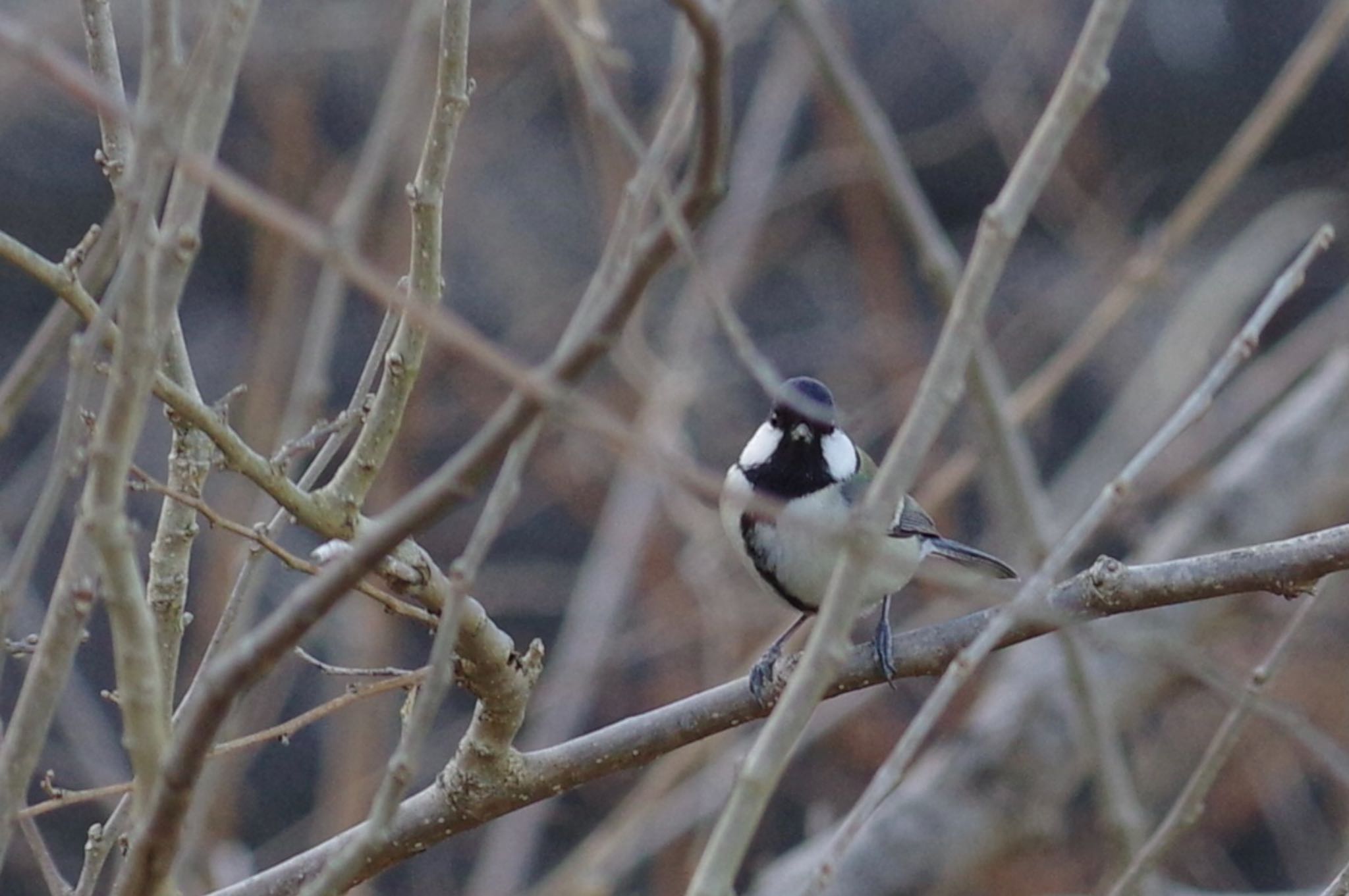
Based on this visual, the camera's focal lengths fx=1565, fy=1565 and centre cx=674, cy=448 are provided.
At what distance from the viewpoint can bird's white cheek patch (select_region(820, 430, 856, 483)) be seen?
100 inches

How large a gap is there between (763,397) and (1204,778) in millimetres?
3568

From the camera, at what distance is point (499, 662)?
1588 mm

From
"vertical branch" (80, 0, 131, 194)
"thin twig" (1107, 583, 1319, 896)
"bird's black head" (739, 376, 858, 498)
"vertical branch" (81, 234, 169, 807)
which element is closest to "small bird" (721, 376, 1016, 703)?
"bird's black head" (739, 376, 858, 498)

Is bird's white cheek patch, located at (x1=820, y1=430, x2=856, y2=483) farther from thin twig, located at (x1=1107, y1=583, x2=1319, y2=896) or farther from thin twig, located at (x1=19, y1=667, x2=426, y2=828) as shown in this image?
thin twig, located at (x1=19, y1=667, x2=426, y2=828)

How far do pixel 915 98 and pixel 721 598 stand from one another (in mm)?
1873

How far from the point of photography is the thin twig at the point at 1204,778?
4.43 ft

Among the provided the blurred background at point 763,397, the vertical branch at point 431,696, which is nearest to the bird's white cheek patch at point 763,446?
the blurred background at point 763,397

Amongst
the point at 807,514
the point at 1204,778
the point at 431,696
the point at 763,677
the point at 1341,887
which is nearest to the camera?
the point at 431,696

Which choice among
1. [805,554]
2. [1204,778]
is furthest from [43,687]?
[805,554]

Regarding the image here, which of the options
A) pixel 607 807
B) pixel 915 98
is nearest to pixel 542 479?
pixel 607 807

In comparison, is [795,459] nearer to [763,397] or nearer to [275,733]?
[275,733]

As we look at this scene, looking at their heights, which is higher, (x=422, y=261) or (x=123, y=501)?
(x=422, y=261)

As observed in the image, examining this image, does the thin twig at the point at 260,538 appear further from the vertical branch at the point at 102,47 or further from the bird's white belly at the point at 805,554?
the bird's white belly at the point at 805,554

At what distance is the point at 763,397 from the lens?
16.3 feet
